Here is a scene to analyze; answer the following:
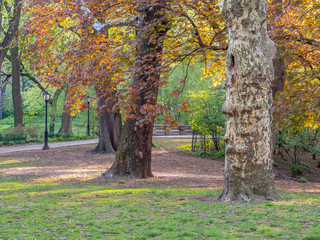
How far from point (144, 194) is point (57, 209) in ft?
7.14

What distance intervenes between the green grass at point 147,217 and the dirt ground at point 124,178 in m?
2.41

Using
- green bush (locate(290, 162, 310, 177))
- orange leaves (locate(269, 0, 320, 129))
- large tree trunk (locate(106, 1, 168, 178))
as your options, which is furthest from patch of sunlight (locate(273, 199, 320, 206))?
green bush (locate(290, 162, 310, 177))

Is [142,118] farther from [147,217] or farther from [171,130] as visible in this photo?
[171,130]

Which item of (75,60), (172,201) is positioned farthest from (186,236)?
(75,60)

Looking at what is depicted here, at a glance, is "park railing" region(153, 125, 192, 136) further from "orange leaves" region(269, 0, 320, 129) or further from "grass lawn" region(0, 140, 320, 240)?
"grass lawn" region(0, 140, 320, 240)

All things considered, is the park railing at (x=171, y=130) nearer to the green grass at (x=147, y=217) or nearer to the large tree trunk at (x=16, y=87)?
the large tree trunk at (x=16, y=87)

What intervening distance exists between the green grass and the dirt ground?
94.7 inches

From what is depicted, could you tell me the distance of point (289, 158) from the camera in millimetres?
19875

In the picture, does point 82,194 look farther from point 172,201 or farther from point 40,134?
point 40,134

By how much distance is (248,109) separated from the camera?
23.7ft

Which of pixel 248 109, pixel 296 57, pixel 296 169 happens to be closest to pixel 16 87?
pixel 296 169

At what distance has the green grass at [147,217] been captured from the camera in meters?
4.88

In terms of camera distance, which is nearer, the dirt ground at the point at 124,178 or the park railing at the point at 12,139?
the dirt ground at the point at 124,178

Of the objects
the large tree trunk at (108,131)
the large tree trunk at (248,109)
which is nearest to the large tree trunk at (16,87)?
the large tree trunk at (108,131)
